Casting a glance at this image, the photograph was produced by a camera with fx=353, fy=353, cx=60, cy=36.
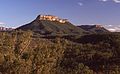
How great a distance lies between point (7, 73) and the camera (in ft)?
98.7

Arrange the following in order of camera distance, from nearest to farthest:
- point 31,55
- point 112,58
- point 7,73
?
point 7,73 → point 31,55 → point 112,58

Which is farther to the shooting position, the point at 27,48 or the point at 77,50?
the point at 77,50

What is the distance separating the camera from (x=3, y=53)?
34.3 m

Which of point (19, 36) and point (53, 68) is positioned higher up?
point (19, 36)

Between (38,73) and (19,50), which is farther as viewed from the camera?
(19,50)

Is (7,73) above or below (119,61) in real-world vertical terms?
Answer: above

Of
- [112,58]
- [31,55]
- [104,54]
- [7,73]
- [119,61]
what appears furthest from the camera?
[104,54]

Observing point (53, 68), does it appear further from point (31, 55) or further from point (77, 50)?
point (77, 50)

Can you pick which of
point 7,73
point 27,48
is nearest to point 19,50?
point 27,48

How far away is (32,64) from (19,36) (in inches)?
204

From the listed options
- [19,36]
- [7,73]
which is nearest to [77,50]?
[19,36]

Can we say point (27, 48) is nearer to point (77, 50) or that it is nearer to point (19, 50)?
point (19, 50)

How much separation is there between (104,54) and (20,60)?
6301 cm

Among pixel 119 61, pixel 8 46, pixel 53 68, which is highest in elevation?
pixel 8 46
